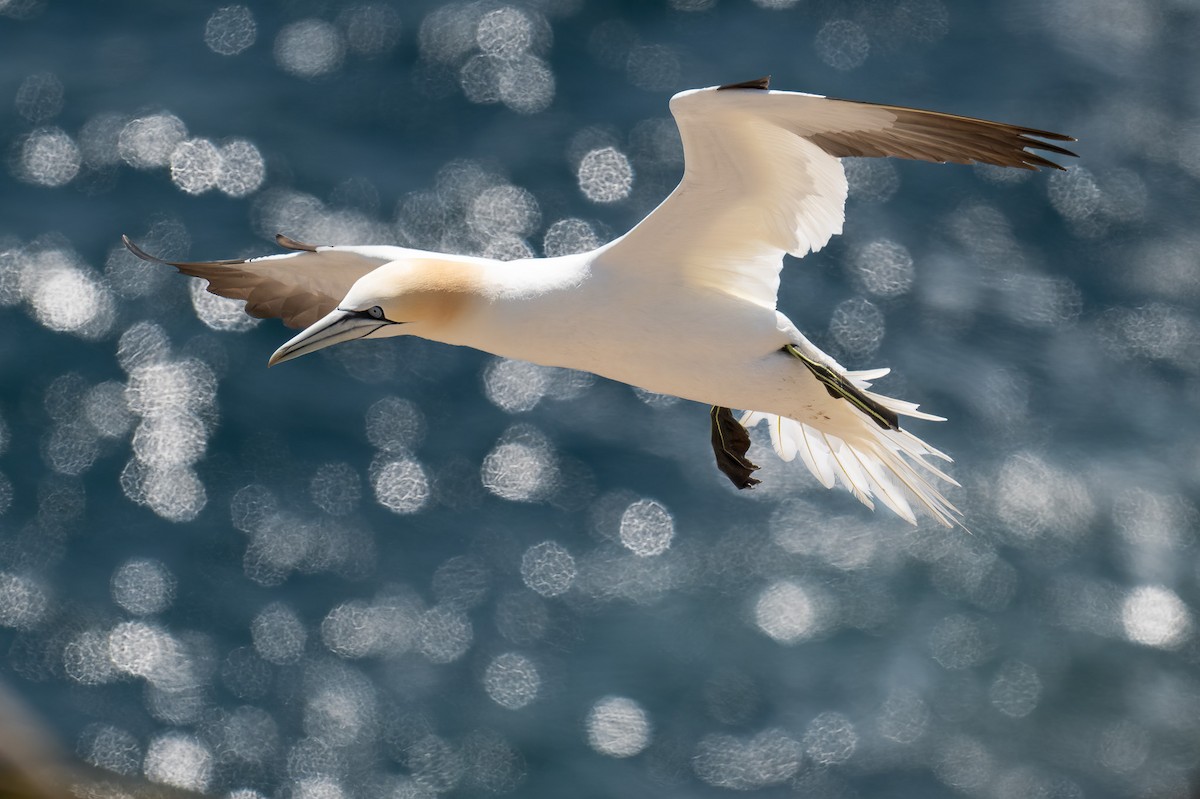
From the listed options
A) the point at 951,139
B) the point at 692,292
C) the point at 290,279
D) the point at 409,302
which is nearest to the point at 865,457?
the point at 692,292

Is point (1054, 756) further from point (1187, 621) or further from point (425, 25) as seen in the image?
point (425, 25)

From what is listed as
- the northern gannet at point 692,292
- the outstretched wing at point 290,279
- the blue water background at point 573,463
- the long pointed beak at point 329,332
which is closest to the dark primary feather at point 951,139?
the northern gannet at point 692,292

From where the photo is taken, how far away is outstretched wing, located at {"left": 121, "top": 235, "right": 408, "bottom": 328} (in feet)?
24.0

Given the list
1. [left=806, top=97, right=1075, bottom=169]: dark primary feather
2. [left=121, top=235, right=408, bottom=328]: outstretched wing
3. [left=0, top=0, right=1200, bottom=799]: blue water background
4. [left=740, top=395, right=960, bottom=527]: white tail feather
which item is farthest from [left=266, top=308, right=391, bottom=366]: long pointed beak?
[left=0, top=0, right=1200, bottom=799]: blue water background

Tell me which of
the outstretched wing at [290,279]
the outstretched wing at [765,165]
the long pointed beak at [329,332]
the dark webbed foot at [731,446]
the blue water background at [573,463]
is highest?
the outstretched wing at [765,165]

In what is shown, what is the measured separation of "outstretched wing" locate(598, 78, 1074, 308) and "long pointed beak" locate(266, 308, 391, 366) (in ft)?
3.31

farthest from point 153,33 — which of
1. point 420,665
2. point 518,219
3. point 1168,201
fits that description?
point 1168,201

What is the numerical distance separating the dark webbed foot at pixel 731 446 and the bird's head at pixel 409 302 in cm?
196

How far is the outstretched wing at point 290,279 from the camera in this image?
289 inches

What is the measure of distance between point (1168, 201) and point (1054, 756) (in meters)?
6.07

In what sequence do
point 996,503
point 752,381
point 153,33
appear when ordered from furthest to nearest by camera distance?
point 153,33 < point 996,503 < point 752,381

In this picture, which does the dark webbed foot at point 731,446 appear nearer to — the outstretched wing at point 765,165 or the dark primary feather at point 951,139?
the outstretched wing at point 765,165

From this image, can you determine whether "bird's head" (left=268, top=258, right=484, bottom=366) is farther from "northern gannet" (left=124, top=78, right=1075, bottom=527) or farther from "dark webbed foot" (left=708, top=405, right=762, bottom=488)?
"dark webbed foot" (left=708, top=405, right=762, bottom=488)

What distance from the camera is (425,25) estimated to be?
1656cm
